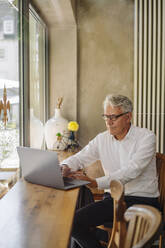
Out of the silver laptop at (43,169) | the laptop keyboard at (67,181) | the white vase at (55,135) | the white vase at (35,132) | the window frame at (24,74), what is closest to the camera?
the silver laptop at (43,169)

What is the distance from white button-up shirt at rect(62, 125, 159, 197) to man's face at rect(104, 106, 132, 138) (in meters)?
0.06

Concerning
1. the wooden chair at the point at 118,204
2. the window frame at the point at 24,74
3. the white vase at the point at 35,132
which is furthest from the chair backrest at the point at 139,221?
the white vase at the point at 35,132

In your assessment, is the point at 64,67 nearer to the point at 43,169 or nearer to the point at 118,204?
the point at 43,169

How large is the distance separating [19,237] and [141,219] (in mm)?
491

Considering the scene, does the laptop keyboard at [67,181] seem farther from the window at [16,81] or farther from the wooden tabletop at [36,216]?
the window at [16,81]

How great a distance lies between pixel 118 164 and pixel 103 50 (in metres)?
1.96

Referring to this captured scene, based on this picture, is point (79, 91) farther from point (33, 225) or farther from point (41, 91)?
point (33, 225)

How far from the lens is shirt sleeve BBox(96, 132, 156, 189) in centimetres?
207

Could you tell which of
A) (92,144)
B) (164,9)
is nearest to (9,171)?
(92,144)

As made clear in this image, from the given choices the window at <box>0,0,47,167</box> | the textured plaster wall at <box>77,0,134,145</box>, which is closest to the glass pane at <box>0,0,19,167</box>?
the window at <box>0,0,47,167</box>

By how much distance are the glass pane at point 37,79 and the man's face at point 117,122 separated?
3.09ft

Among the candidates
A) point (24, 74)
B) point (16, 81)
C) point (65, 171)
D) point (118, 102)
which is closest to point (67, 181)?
point (65, 171)

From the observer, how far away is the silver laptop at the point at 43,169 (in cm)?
180

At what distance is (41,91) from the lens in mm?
3609
